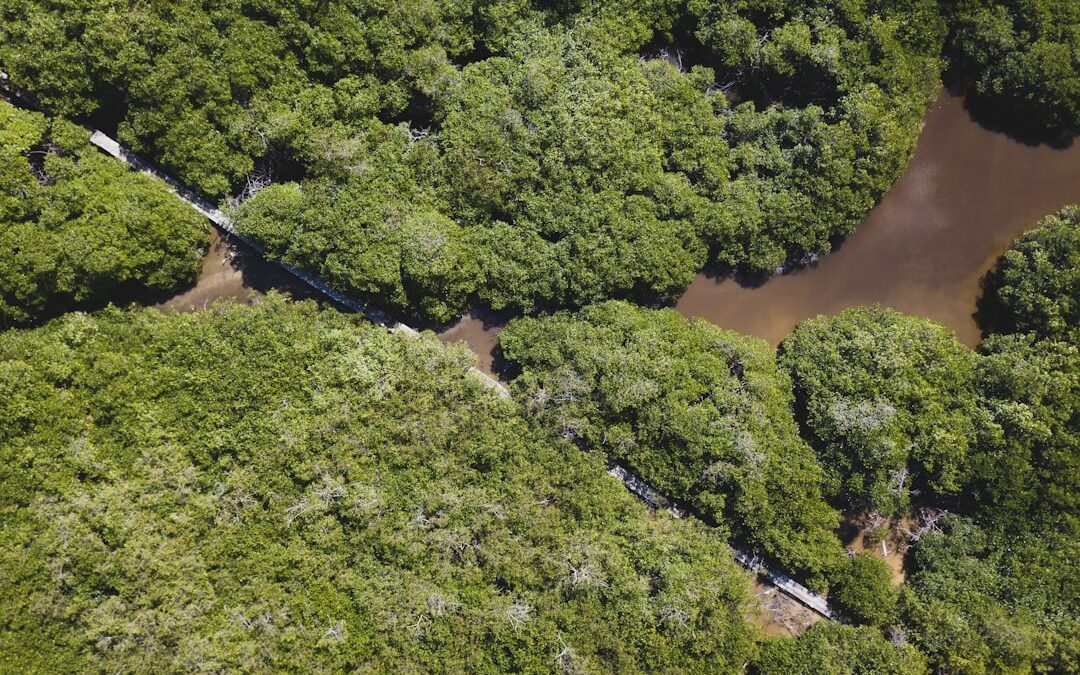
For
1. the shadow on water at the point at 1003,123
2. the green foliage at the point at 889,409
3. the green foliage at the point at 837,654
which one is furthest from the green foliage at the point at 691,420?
the shadow on water at the point at 1003,123

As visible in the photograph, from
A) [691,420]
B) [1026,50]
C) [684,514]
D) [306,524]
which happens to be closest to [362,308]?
[306,524]

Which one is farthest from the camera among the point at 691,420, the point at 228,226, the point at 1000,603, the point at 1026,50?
the point at 228,226

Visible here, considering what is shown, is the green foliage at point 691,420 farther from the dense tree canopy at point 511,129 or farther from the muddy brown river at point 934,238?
the muddy brown river at point 934,238

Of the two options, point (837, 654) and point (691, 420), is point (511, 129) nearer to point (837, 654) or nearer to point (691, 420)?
point (691, 420)

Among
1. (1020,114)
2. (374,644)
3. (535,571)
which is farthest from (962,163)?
(374,644)

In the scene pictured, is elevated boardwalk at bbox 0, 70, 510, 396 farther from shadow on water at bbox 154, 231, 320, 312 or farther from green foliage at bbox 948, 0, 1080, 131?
green foliage at bbox 948, 0, 1080, 131

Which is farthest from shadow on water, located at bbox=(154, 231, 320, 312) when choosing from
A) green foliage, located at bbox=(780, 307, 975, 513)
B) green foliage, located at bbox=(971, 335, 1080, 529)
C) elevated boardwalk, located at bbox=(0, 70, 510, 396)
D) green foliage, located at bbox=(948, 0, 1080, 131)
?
green foliage, located at bbox=(948, 0, 1080, 131)
